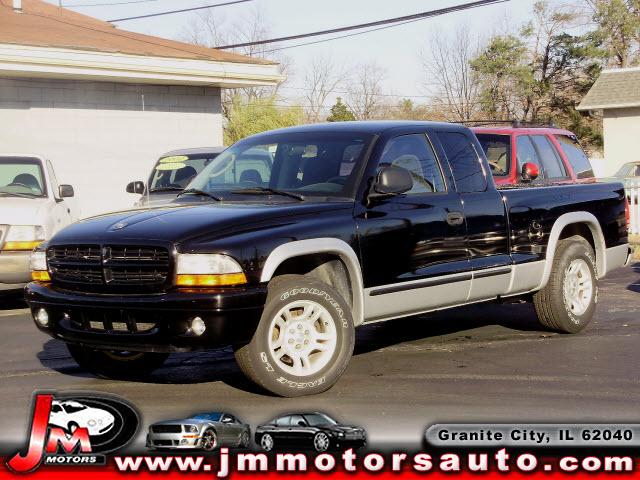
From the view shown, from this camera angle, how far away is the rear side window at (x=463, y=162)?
7.91 metres

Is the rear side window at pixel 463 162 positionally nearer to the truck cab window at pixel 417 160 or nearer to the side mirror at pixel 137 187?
the truck cab window at pixel 417 160

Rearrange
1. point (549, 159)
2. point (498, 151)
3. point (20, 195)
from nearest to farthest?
point (549, 159) < point (20, 195) < point (498, 151)

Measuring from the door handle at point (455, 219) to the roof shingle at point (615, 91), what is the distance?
32.6 meters

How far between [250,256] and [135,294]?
2.44 feet

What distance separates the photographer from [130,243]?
20.3 feet

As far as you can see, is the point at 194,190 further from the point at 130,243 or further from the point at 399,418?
the point at 399,418

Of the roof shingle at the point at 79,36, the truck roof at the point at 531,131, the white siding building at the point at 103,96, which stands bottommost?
the truck roof at the point at 531,131

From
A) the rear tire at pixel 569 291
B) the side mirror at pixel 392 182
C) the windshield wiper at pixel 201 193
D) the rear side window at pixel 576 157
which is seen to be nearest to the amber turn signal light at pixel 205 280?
the windshield wiper at pixel 201 193

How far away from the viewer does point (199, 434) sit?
5.23 meters

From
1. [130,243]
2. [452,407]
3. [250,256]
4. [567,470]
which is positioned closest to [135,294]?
[130,243]

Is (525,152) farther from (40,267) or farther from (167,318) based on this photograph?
(167,318)

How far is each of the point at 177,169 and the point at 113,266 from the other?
8.58 m

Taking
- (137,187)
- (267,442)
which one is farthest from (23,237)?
(267,442)

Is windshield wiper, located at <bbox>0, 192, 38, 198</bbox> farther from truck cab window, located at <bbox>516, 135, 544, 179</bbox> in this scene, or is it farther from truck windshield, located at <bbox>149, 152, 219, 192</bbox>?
truck cab window, located at <bbox>516, 135, 544, 179</bbox>
